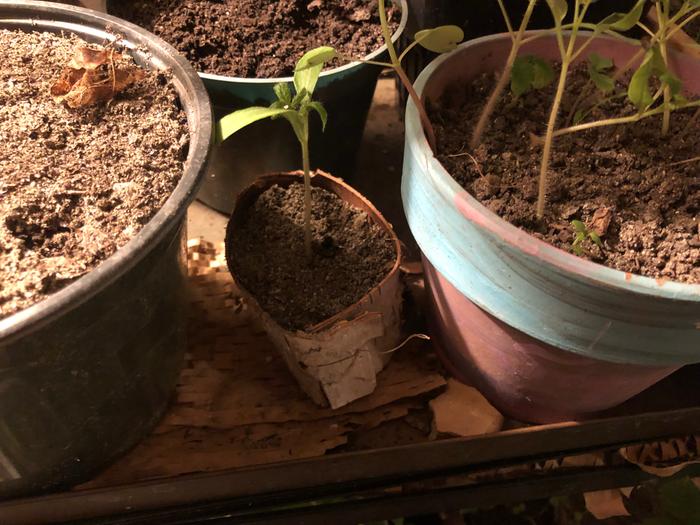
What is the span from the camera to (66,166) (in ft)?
2.34

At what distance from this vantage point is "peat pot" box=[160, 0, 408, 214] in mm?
966

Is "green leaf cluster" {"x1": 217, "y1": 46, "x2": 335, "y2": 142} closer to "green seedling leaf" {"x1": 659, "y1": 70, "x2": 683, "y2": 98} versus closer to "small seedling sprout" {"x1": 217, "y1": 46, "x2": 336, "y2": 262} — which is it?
"small seedling sprout" {"x1": 217, "y1": 46, "x2": 336, "y2": 262}

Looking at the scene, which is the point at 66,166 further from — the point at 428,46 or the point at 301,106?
the point at 428,46

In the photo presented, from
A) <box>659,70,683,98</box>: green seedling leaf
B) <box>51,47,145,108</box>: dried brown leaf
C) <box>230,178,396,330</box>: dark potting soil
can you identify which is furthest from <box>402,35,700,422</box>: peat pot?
<box>51,47,145,108</box>: dried brown leaf

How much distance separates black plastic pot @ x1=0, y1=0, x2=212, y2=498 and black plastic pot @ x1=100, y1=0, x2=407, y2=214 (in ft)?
0.56

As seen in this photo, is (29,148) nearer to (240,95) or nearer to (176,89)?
(176,89)

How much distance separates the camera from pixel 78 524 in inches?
31.9

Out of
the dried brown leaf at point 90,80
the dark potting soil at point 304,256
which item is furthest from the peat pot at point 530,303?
the dried brown leaf at point 90,80

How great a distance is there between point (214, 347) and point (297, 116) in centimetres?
45

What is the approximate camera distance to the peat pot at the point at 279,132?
38.0 inches

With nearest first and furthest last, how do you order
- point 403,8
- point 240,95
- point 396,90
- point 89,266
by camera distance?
point 89,266 → point 240,95 → point 403,8 → point 396,90

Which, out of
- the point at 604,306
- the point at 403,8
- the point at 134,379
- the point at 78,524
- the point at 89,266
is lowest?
the point at 78,524

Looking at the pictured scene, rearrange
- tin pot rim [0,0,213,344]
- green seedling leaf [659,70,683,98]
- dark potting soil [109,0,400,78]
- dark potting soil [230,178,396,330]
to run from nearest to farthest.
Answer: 1. tin pot rim [0,0,213,344]
2. green seedling leaf [659,70,683,98]
3. dark potting soil [230,178,396,330]
4. dark potting soil [109,0,400,78]

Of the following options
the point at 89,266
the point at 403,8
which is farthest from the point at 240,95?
the point at 89,266
